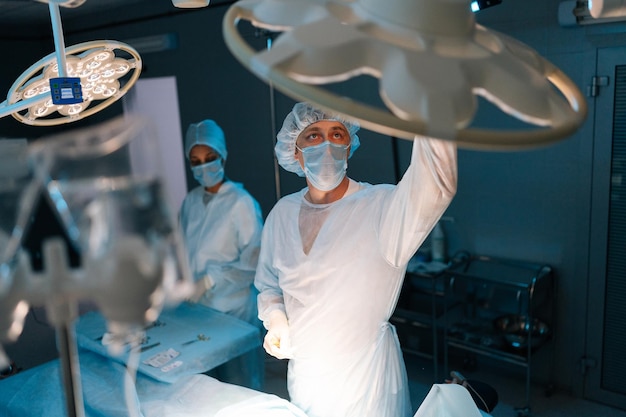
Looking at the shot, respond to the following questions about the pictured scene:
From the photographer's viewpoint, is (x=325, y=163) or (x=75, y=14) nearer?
(x=325, y=163)

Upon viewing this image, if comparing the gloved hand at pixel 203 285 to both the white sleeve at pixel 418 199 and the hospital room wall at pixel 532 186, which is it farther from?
the white sleeve at pixel 418 199

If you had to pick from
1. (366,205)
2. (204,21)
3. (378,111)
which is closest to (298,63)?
(378,111)

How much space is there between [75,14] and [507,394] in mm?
5486


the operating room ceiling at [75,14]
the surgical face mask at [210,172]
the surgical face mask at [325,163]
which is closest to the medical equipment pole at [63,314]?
the surgical face mask at [325,163]

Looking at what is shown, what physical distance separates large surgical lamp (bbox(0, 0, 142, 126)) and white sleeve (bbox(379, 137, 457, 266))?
0.98m

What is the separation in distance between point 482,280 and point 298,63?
3002 mm

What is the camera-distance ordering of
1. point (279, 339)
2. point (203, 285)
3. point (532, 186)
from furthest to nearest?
point (532, 186)
point (203, 285)
point (279, 339)

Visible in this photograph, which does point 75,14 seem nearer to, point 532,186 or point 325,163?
point 532,186

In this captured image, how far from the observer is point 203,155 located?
130 inches

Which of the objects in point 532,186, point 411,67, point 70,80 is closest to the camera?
point 411,67

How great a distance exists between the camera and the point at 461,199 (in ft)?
12.4

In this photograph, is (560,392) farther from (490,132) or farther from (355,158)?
(490,132)

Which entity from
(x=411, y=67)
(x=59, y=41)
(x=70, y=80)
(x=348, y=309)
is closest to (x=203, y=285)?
(x=348, y=309)

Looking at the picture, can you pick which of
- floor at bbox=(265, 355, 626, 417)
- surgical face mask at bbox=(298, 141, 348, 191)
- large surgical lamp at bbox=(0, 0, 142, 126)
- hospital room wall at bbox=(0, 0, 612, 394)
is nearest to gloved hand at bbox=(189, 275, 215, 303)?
floor at bbox=(265, 355, 626, 417)
